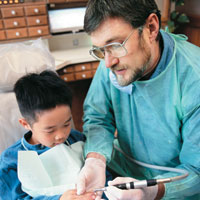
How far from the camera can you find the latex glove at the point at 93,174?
0.86m

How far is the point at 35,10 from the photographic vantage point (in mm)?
2391

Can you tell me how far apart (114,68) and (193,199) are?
28.4 inches

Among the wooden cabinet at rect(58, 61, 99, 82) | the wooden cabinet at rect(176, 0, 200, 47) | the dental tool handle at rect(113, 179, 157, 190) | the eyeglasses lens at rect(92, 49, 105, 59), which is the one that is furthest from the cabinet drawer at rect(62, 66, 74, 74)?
the dental tool handle at rect(113, 179, 157, 190)

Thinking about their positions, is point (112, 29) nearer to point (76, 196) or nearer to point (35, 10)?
point (76, 196)

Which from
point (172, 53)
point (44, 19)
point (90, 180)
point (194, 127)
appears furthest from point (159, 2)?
point (90, 180)

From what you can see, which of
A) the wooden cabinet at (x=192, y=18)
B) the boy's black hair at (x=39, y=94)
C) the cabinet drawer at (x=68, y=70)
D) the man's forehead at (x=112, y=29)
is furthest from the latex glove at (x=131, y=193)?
the wooden cabinet at (x=192, y=18)

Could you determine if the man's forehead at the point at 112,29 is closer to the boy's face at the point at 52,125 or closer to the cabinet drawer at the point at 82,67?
the boy's face at the point at 52,125

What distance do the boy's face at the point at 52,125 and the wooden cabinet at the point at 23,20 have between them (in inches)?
71.8

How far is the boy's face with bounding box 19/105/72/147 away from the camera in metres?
0.91

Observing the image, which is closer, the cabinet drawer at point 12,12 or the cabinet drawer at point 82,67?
the cabinet drawer at point 12,12

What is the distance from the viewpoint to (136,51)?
0.83 metres

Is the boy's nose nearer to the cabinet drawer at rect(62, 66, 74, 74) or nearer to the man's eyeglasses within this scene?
the man's eyeglasses

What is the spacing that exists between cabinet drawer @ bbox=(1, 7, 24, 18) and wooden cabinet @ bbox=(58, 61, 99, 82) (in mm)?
797

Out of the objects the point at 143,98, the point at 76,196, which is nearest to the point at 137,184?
the point at 76,196
